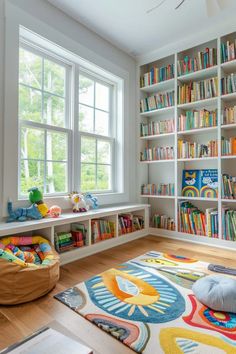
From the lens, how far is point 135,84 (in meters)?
3.54

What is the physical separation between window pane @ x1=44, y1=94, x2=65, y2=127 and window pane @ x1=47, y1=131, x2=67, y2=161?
140 millimetres

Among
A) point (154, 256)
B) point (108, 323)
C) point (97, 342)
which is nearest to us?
point (97, 342)

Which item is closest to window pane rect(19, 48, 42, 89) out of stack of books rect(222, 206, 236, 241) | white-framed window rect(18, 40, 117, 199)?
white-framed window rect(18, 40, 117, 199)

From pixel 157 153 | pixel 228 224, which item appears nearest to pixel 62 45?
pixel 157 153

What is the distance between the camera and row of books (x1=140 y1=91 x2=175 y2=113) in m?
3.17

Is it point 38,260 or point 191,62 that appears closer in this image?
point 38,260

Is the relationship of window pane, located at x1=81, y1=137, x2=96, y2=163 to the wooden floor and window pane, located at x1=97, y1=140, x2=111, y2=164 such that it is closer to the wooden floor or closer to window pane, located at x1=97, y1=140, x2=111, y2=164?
window pane, located at x1=97, y1=140, x2=111, y2=164

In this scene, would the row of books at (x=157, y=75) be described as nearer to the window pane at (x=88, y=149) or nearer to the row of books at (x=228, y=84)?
the row of books at (x=228, y=84)

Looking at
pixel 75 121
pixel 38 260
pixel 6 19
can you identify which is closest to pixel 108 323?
pixel 38 260

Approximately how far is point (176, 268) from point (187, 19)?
110 inches

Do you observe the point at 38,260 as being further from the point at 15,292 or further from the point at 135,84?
the point at 135,84

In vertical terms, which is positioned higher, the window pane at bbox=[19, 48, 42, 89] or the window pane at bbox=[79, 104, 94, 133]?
the window pane at bbox=[19, 48, 42, 89]

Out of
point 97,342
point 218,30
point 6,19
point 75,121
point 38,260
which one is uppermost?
point 218,30

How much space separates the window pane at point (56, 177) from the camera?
254cm
